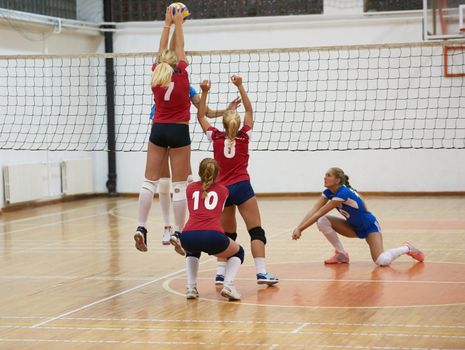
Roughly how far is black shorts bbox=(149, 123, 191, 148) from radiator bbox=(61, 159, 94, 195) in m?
10.9

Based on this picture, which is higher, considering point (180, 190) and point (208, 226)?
point (180, 190)

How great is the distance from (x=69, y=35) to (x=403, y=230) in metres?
9.49

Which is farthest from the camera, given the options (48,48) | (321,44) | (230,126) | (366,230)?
(321,44)

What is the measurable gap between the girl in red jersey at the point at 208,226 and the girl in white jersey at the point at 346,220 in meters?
1.59

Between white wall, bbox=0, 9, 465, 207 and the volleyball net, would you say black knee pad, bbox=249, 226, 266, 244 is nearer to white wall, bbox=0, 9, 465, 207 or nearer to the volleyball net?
the volleyball net

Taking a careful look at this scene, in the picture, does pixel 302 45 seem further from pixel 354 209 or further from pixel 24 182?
pixel 354 209

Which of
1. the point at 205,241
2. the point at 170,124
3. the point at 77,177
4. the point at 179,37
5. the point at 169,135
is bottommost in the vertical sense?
the point at 77,177

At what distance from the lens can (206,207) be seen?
7879 millimetres

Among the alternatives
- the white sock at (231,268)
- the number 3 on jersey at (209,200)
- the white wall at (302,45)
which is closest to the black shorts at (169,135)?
the number 3 on jersey at (209,200)

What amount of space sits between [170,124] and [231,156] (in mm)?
704

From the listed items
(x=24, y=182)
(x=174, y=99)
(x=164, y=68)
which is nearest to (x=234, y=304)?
(x=174, y=99)

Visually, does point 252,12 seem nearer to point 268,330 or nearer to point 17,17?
point 17,17

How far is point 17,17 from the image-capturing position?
16953 mm

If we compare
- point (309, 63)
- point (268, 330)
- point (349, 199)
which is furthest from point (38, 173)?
point (268, 330)
